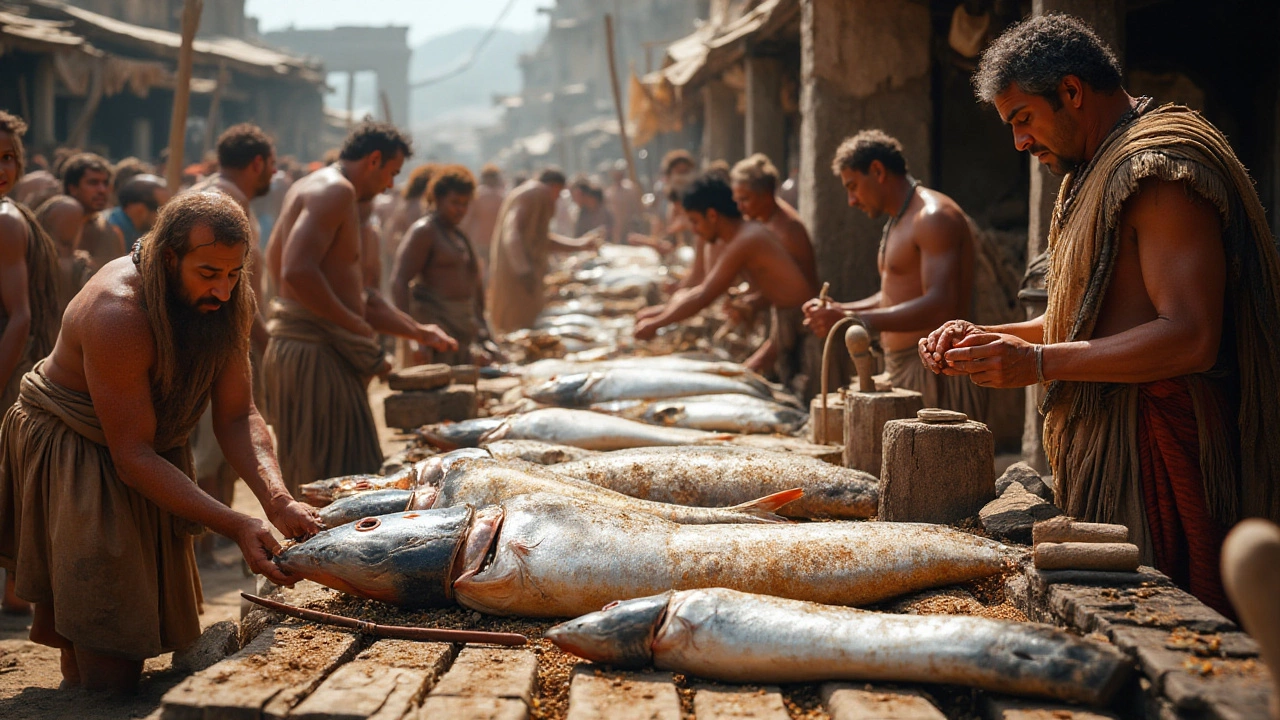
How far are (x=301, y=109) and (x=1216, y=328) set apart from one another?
84.6 feet

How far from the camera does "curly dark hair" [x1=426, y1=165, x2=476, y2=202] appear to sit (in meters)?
6.92

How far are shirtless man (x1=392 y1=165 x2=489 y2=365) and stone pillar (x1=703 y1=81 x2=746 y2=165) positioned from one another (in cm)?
746

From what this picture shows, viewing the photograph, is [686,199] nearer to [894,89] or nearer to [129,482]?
[894,89]

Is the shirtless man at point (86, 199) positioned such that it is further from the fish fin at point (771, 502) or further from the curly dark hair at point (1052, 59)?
the curly dark hair at point (1052, 59)

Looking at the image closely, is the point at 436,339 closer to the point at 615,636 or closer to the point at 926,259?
the point at 926,259

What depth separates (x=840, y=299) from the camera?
690 centimetres

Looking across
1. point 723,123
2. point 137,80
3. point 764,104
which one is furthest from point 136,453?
point 137,80

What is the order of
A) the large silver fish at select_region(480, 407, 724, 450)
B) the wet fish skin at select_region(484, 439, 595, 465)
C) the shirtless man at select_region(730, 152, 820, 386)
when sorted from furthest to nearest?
the shirtless man at select_region(730, 152, 820, 386) < the large silver fish at select_region(480, 407, 724, 450) < the wet fish skin at select_region(484, 439, 595, 465)

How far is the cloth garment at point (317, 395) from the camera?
5035mm

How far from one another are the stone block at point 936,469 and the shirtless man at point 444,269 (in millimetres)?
4326

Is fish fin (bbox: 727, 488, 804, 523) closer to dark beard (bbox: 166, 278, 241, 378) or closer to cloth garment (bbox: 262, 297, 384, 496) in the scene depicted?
dark beard (bbox: 166, 278, 241, 378)

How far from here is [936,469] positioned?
Result: 3.05 m

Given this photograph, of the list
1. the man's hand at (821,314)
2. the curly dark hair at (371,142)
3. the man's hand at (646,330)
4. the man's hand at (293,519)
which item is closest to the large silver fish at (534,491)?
the man's hand at (293,519)

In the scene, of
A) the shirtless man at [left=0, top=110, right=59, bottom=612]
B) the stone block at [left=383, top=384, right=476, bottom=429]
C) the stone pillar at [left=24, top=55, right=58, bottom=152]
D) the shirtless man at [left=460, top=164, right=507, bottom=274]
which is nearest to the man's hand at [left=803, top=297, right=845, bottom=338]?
the stone block at [left=383, top=384, right=476, bottom=429]
